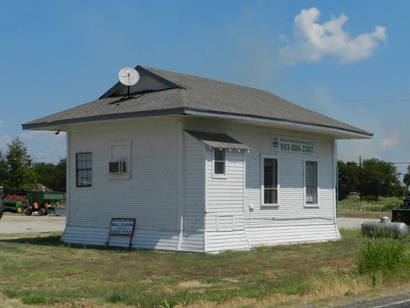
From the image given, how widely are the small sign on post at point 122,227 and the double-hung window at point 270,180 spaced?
170 inches

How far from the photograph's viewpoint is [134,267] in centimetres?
1423

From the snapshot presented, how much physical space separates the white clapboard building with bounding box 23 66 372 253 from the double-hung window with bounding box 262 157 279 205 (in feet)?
0.11

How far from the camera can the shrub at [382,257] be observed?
12148 millimetres

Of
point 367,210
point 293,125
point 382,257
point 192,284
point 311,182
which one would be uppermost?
point 293,125

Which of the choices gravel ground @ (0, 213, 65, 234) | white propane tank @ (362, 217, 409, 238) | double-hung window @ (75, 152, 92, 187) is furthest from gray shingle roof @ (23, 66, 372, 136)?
gravel ground @ (0, 213, 65, 234)

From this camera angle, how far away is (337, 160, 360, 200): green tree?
100 meters

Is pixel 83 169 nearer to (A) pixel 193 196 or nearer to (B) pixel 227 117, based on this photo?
(A) pixel 193 196

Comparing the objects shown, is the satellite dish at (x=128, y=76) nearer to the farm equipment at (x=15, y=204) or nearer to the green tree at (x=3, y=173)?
the farm equipment at (x=15, y=204)

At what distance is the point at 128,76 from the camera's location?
20.0m

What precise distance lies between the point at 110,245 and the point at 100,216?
1.17m

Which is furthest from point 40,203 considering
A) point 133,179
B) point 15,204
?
point 133,179

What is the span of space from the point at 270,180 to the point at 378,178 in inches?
3192

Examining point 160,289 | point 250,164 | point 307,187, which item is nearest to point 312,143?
point 307,187

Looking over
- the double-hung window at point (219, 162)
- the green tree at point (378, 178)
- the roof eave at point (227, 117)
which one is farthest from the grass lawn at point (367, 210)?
the double-hung window at point (219, 162)
